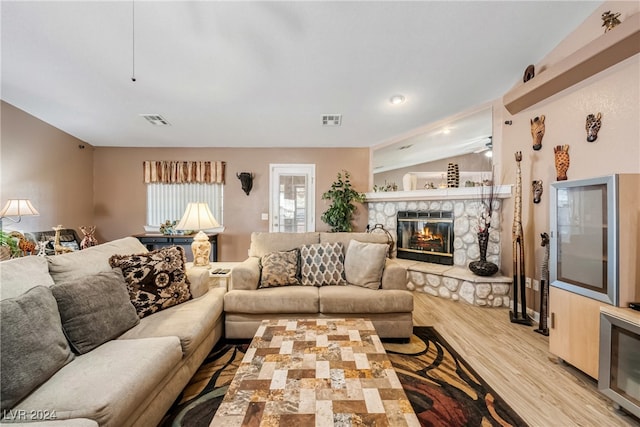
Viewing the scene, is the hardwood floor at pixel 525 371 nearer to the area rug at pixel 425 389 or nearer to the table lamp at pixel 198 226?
the area rug at pixel 425 389

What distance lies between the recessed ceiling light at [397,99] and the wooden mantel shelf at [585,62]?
118cm

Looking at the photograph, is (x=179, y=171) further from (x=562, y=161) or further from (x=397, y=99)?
(x=562, y=161)

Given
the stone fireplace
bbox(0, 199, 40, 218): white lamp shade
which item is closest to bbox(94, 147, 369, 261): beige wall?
the stone fireplace

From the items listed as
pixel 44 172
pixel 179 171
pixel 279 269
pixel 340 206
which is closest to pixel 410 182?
pixel 340 206

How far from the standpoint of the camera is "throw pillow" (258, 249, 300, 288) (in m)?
2.58

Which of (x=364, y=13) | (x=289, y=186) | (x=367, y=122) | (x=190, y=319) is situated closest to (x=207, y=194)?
(x=289, y=186)

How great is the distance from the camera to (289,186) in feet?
16.8

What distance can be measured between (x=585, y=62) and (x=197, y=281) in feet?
12.1

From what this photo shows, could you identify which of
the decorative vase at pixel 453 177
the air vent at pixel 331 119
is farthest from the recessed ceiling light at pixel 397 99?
the decorative vase at pixel 453 177

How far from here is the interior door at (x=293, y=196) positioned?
5094 millimetres

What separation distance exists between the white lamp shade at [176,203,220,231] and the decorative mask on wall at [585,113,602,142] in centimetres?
361

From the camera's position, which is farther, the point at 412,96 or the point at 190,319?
the point at 412,96

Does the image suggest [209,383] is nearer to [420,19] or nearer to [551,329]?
[551,329]

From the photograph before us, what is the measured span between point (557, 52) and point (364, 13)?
204 centimetres
